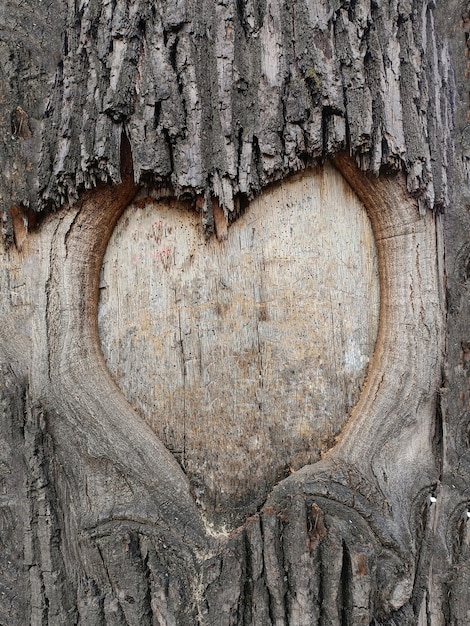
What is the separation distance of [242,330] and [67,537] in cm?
87

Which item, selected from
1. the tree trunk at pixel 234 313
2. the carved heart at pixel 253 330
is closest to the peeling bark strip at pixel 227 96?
the tree trunk at pixel 234 313

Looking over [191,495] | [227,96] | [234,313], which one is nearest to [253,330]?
Answer: [234,313]

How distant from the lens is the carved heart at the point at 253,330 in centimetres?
158

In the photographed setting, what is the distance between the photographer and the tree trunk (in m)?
1.43

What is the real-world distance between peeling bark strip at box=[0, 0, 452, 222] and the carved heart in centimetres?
15

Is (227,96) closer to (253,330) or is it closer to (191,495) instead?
(253,330)

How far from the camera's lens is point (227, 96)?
1.45 metres

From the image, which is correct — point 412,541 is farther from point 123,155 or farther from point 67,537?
point 123,155

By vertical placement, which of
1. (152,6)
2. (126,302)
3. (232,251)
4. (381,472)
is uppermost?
(152,6)

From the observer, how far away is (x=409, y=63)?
5.00 feet

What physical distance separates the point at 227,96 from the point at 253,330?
74 cm

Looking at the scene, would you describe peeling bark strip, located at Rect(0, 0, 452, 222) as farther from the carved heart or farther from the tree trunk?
the carved heart

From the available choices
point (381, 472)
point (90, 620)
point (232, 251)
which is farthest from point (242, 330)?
point (90, 620)

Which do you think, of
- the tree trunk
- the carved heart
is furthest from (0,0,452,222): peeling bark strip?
the carved heart
